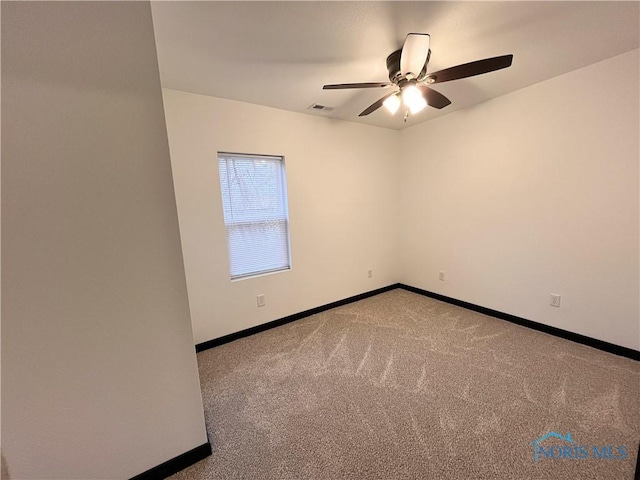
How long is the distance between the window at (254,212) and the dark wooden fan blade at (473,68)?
1.71 m

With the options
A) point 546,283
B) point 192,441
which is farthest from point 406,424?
point 546,283

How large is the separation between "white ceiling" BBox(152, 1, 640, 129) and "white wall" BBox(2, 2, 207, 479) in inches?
22.0

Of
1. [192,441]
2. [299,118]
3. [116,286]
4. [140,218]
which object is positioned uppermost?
[299,118]

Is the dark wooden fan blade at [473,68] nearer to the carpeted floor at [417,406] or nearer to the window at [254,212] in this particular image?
the window at [254,212]

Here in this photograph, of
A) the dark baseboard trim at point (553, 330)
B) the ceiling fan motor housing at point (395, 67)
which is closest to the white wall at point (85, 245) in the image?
the ceiling fan motor housing at point (395, 67)

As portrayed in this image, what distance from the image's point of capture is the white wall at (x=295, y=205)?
2.38 m

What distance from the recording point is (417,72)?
1.65 metres

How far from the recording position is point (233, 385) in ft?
6.59

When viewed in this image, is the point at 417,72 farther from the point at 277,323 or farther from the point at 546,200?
the point at 277,323

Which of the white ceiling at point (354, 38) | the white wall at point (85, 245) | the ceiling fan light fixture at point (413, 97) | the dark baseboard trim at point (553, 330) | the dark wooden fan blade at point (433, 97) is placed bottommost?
the dark baseboard trim at point (553, 330)

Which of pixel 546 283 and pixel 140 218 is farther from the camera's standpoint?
pixel 546 283

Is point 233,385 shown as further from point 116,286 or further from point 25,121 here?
point 25,121

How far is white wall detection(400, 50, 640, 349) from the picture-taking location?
2080mm

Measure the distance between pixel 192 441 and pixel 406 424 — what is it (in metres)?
1.25
